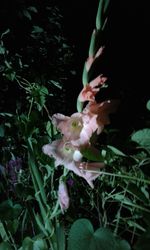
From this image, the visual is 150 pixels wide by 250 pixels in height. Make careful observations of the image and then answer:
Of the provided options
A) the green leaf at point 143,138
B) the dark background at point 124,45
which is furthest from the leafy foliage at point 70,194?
the dark background at point 124,45

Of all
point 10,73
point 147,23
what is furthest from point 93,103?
point 147,23

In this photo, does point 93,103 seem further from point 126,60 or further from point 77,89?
point 126,60

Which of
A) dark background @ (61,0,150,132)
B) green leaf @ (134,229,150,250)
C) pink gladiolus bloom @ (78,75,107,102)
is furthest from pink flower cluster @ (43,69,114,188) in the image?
dark background @ (61,0,150,132)

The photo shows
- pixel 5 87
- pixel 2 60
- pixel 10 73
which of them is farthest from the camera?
pixel 5 87

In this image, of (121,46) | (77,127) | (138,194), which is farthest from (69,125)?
(121,46)

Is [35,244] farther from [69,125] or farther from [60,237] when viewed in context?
[69,125]

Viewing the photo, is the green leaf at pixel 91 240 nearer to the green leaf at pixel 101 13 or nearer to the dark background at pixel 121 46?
the green leaf at pixel 101 13

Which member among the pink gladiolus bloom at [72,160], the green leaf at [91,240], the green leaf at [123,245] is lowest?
the green leaf at [123,245]

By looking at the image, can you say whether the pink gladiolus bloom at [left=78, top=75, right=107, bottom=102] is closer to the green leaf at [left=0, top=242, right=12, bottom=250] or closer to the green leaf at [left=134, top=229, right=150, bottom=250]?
the green leaf at [left=134, top=229, right=150, bottom=250]
